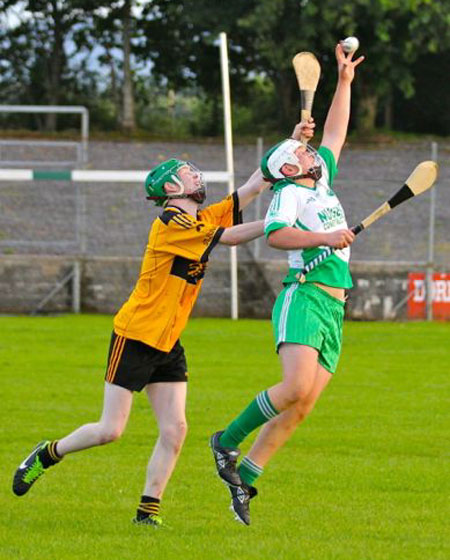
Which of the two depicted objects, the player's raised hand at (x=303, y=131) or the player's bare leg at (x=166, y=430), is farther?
the player's raised hand at (x=303, y=131)

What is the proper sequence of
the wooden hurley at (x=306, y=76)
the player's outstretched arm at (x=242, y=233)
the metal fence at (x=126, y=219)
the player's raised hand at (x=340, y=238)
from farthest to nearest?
1. the metal fence at (x=126, y=219)
2. the wooden hurley at (x=306, y=76)
3. the player's outstretched arm at (x=242, y=233)
4. the player's raised hand at (x=340, y=238)

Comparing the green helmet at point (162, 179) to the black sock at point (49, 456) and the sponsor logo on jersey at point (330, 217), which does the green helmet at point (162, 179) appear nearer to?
the sponsor logo on jersey at point (330, 217)

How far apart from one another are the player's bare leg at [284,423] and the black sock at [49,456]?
1120mm

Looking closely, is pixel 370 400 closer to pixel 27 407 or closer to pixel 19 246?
pixel 27 407

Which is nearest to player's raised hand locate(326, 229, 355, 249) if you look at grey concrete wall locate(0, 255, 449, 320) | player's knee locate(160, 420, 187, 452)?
player's knee locate(160, 420, 187, 452)

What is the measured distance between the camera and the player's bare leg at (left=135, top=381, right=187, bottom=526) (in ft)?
25.7

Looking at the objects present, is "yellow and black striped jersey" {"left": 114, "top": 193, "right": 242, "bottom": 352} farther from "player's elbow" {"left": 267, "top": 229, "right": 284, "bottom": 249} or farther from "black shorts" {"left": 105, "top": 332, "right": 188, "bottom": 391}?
"player's elbow" {"left": 267, "top": 229, "right": 284, "bottom": 249}

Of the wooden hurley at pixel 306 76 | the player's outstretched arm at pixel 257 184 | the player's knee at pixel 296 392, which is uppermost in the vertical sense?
the wooden hurley at pixel 306 76

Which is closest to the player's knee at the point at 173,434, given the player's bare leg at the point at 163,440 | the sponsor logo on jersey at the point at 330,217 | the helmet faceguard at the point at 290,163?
the player's bare leg at the point at 163,440

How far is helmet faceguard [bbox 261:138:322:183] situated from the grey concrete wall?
1446cm

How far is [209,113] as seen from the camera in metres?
36.7

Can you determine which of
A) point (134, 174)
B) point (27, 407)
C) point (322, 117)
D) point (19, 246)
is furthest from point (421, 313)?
point (322, 117)

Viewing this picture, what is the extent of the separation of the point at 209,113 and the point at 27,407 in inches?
967

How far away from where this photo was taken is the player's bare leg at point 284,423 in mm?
7738
